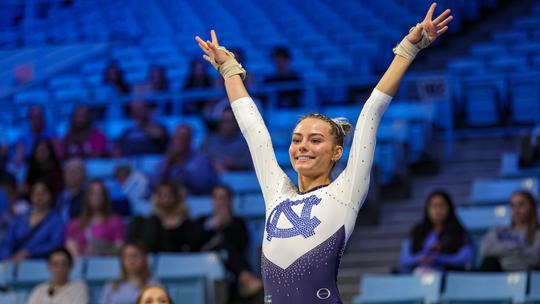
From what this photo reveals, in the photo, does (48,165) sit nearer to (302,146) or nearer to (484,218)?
(484,218)

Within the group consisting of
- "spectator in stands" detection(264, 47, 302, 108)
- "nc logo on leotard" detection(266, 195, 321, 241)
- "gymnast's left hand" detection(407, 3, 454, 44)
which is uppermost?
"spectator in stands" detection(264, 47, 302, 108)

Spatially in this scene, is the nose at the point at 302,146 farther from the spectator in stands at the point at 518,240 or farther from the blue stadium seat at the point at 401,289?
the spectator in stands at the point at 518,240

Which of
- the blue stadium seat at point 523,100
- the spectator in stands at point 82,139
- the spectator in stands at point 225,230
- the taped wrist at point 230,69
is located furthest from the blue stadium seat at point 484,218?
the taped wrist at point 230,69

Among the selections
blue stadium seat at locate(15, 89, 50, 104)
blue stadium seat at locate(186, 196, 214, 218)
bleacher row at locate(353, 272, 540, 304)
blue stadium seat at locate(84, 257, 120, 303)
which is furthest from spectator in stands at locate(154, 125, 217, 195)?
blue stadium seat at locate(15, 89, 50, 104)

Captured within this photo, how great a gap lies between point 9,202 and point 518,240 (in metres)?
4.56

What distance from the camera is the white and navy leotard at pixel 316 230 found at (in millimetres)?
3855

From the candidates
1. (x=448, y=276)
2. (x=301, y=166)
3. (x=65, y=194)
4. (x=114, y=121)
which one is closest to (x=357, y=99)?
(x=114, y=121)

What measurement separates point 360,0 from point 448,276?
24.5 ft

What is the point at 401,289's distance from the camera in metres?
6.86

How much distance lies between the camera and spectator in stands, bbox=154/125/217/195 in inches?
356

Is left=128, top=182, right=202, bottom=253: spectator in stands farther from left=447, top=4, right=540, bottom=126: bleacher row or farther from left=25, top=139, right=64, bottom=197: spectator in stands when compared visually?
left=447, top=4, right=540, bottom=126: bleacher row

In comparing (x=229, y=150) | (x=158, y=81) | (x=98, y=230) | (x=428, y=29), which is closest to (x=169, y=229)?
(x=98, y=230)

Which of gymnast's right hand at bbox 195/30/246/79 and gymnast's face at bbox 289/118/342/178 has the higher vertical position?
gymnast's right hand at bbox 195/30/246/79

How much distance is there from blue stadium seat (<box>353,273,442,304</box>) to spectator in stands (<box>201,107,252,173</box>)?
2757mm
